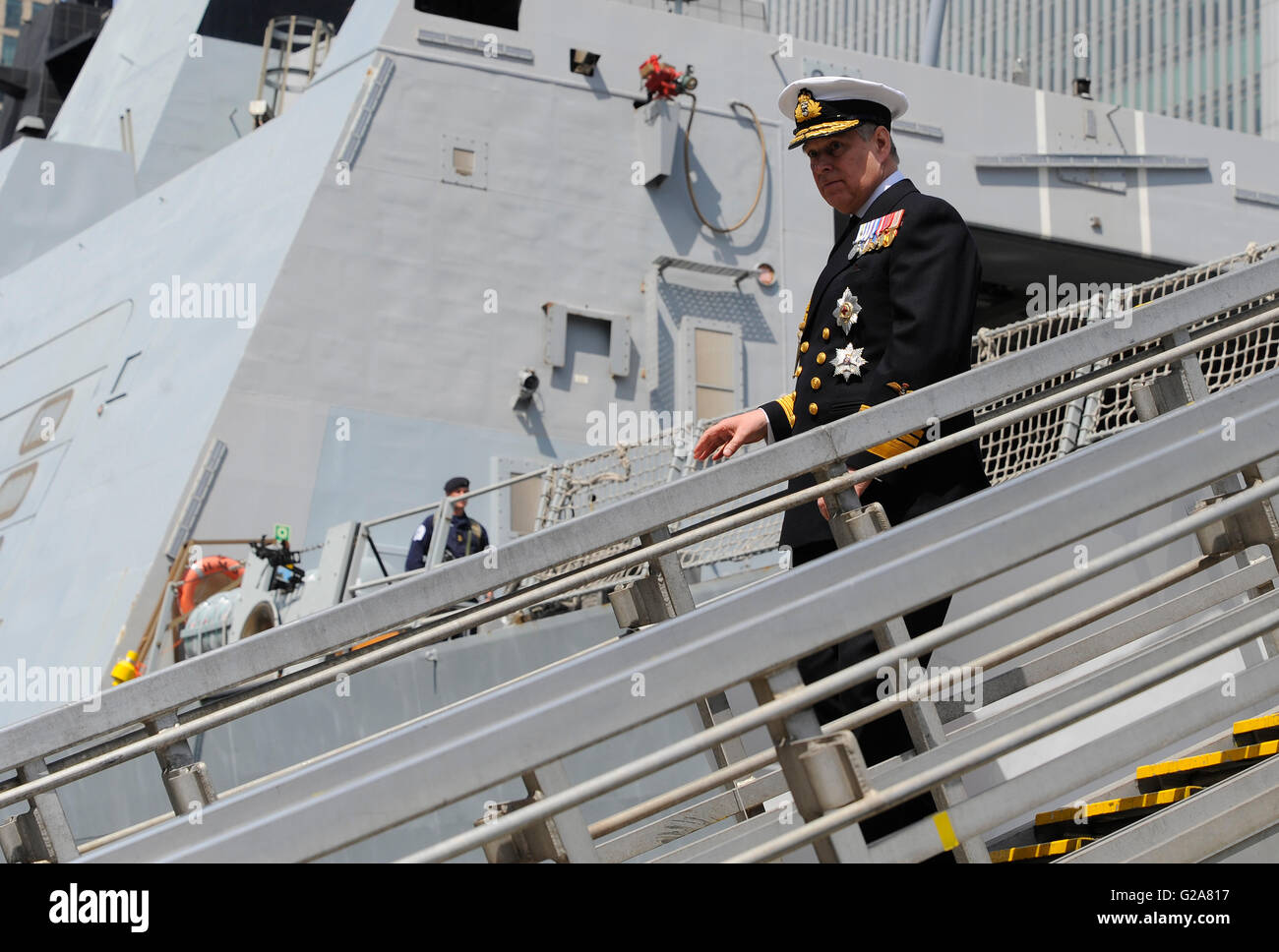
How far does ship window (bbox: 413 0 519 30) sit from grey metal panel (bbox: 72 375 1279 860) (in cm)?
807

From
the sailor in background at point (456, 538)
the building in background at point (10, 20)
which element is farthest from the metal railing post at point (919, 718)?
the building in background at point (10, 20)

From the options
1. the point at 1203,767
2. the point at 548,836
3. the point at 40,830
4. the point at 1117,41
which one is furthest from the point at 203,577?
the point at 1117,41

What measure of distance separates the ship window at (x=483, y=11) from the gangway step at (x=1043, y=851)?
7.78 metres

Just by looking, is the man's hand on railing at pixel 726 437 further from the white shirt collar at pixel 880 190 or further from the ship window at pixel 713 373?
the ship window at pixel 713 373

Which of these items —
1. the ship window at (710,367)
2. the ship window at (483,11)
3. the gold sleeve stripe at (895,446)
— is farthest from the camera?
the ship window at (483,11)

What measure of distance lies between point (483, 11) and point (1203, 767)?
810 centimetres

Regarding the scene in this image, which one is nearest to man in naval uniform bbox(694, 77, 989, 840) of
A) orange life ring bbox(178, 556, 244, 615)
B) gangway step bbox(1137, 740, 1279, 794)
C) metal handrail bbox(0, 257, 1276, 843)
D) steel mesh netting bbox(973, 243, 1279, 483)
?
metal handrail bbox(0, 257, 1276, 843)

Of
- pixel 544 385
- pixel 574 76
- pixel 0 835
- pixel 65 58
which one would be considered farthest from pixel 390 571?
pixel 65 58

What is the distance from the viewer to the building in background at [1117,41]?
47406 mm

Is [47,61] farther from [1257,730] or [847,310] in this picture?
[1257,730]

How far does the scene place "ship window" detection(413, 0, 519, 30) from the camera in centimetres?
972

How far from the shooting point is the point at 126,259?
416 inches

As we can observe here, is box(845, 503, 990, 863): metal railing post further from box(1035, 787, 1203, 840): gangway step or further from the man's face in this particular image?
the man's face

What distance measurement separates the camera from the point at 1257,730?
9.50 feet
